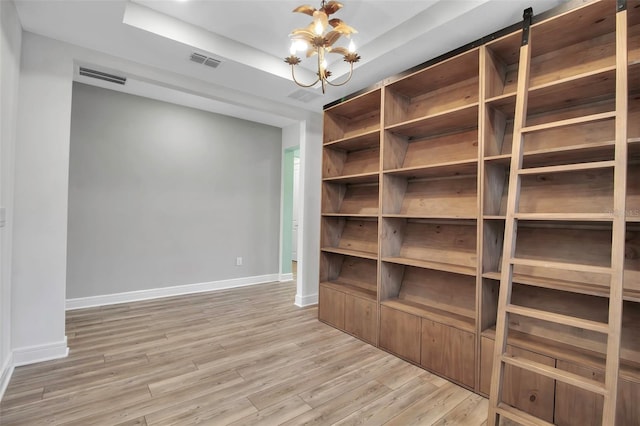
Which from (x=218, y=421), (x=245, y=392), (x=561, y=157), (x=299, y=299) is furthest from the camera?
(x=299, y=299)

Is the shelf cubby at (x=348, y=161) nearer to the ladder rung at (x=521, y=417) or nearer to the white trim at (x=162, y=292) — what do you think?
the ladder rung at (x=521, y=417)

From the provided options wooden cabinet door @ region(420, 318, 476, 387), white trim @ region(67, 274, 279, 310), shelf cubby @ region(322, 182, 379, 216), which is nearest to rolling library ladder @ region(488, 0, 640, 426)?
wooden cabinet door @ region(420, 318, 476, 387)

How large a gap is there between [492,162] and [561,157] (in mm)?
384

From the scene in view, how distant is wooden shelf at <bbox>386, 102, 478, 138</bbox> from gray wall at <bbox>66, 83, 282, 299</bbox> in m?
2.98

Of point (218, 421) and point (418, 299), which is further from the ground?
point (418, 299)

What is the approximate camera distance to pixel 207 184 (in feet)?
15.1

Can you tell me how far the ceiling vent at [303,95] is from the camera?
11.5ft

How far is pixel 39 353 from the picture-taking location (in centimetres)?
239

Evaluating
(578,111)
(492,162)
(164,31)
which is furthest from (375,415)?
(164,31)

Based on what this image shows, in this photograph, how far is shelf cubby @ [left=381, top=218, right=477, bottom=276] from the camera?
7.91 ft

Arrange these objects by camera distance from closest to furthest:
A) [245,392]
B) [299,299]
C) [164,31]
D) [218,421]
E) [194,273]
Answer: [218,421], [245,392], [164,31], [299,299], [194,273]

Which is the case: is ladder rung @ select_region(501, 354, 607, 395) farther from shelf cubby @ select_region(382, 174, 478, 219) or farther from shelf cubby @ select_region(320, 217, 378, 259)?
shelf cubby @ select_region(320, 217, 378, 259)

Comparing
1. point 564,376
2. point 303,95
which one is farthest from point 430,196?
point 303,95

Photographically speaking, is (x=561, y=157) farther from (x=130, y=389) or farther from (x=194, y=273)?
(x=194, y=273)
